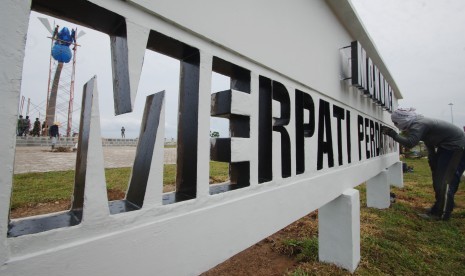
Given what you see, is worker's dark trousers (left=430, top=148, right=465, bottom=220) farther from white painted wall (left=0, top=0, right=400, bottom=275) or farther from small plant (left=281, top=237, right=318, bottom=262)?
white painted wall (left=0, top=0, right=400, bottom=275)

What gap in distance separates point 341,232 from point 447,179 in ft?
11.5

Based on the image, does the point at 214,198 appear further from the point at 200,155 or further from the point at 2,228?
the point at 2,228

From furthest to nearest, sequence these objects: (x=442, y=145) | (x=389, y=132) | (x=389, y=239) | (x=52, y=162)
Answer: (x=52, y=162), (x=442, y=145), (x=389, y=132), (x=389, y=239)

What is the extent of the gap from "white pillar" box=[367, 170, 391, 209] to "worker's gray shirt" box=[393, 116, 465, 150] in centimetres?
102

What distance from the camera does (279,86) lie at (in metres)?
1.71

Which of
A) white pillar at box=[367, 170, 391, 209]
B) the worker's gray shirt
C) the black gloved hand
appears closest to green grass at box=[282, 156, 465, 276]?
white pillar at box=[367, 170, 391, 209]

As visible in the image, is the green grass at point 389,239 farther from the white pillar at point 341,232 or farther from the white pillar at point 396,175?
the white pillar at point 396,175

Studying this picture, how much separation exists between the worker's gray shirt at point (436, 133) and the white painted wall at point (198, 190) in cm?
342

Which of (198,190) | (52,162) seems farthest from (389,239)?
(52,162)

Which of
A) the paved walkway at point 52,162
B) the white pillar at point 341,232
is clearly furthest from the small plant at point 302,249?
the paved walkway at point 52,162

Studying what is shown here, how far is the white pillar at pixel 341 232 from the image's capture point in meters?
2.62

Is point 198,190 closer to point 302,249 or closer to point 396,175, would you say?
point 302,249

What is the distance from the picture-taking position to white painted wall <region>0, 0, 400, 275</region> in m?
0.62

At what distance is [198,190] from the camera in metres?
1.05
